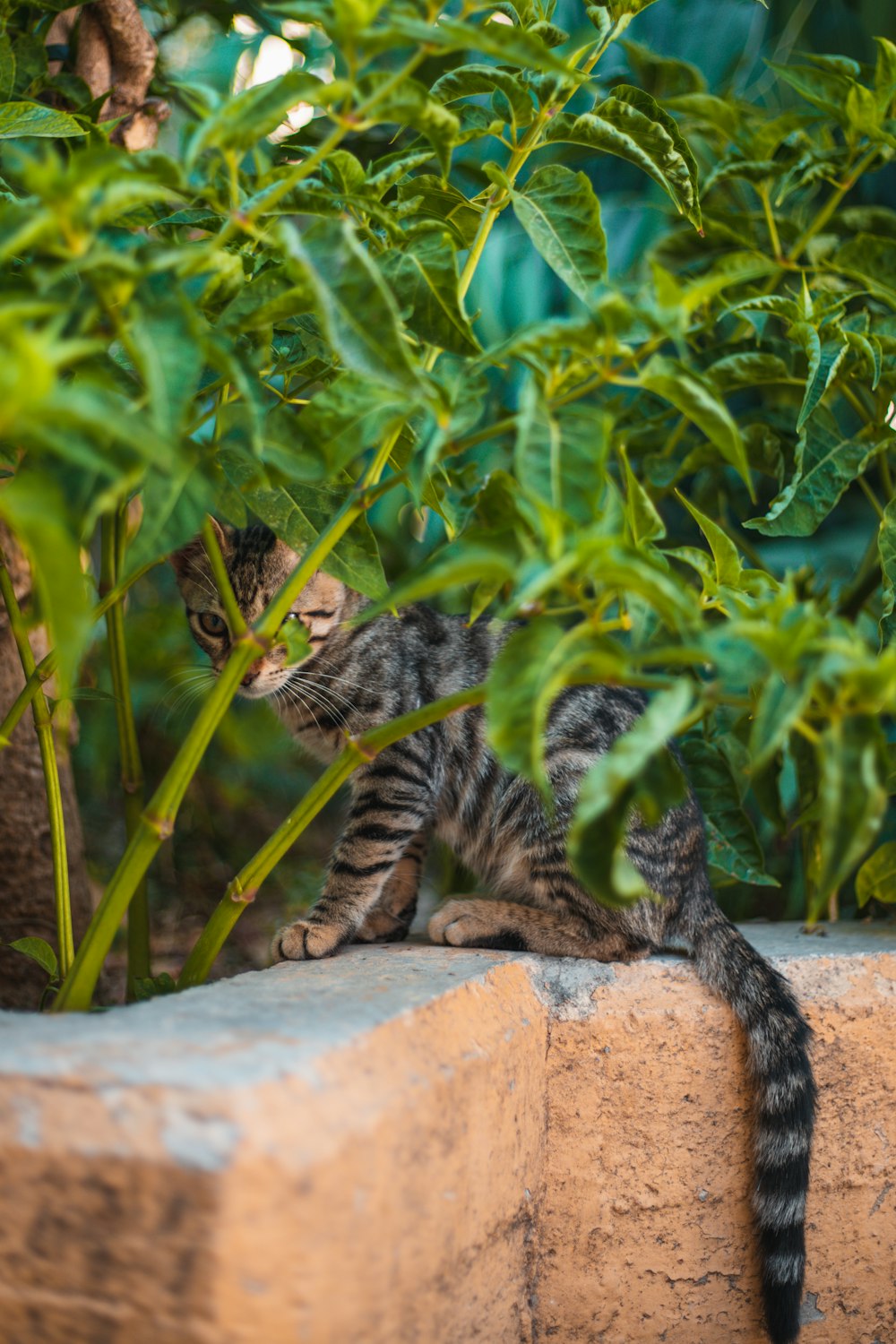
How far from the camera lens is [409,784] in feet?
7.45

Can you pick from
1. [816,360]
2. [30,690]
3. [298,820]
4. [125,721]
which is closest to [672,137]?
[816,360]

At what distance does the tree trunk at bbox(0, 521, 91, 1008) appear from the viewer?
2285 mm

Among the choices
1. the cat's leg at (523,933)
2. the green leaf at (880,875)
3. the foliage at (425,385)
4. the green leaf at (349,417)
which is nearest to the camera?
the foliage at (425,385)

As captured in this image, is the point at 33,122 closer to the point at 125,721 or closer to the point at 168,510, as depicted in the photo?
the point at 168,510

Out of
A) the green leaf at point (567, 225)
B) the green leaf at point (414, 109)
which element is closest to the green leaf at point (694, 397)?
the green leaf at point (567, 225)

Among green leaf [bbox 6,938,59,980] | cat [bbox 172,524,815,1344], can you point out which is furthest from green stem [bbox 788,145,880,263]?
green leaf [bbox 6,938,59,980]

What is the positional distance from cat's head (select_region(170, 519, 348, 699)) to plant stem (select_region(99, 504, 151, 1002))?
344 mm

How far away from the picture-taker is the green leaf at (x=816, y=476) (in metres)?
1.80

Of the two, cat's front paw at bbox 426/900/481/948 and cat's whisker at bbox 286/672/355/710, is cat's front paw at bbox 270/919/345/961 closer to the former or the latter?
cat's front paw at bbox 426/900/481/948

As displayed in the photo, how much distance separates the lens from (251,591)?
2.40 meters

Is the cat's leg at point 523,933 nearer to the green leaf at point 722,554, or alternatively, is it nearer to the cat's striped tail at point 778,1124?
the cat's striped tail at point 778,1124

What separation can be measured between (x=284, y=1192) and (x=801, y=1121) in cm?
105

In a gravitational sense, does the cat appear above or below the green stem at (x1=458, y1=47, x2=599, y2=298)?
below

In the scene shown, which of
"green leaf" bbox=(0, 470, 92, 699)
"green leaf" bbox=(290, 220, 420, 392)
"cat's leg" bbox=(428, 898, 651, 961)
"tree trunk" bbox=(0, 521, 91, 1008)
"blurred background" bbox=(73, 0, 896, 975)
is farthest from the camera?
"blurred background" bbox=(73, 0, 896, 975)
